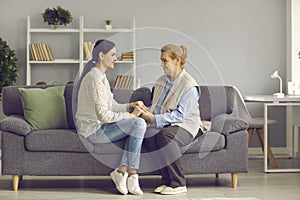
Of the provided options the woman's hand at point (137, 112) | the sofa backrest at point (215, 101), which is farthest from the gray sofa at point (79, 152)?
the sofa backrest at point (215, 101)

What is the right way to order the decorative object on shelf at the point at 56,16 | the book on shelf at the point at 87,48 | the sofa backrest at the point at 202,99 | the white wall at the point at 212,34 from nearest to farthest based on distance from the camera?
the sofa backrest at the point at 202,99
the decorative object on shelf at the point at 56,16
the book on shelf at the point at 87,48
the white wall at the point at 212,34

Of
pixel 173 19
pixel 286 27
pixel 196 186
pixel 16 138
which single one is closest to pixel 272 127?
pixel 286 27

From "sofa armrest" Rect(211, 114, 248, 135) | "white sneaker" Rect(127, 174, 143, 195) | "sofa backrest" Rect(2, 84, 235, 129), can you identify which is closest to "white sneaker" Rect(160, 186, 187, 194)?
"white sneaker" Rect(127, 174, 143, 195)

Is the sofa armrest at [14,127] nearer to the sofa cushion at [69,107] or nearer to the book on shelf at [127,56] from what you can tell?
the sofa cushion at [69,107]

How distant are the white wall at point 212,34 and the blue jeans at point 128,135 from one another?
7.61ft

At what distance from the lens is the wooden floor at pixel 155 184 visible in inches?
196

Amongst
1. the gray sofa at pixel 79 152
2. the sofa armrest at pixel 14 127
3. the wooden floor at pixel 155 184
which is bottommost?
the wooden floor at pixel 155 184

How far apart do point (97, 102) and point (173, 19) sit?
2.64m

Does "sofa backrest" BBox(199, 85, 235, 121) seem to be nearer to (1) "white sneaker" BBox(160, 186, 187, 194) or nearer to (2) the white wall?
(1) "white sneaker" BBox(160, 186, 187, 194)

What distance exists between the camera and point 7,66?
6.94 meters

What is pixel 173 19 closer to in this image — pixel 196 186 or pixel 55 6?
pixel 55 6

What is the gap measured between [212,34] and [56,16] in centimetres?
174

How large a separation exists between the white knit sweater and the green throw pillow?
333 millimetres

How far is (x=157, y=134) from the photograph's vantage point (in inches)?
201
